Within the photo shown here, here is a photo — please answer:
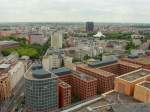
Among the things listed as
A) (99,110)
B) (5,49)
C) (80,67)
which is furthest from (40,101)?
→ (5,49)

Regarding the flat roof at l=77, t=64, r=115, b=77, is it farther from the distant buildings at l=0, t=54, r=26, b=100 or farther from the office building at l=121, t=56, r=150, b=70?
the distant buildings at l=0, t=54, r=26, b=100

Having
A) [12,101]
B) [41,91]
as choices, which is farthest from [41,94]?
[12,101]

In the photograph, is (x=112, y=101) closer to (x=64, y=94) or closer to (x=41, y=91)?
(x=41, y=91)

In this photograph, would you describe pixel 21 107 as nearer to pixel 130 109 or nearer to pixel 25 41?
pixel 130 109

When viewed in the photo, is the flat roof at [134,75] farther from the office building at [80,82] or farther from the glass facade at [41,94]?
the glass facade at [41,94]

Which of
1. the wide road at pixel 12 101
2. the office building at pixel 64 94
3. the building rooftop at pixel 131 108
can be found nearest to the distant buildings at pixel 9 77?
the wide road at pixel 12 101

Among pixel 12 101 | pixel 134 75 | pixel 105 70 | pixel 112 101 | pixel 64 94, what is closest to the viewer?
pixel 112 101
